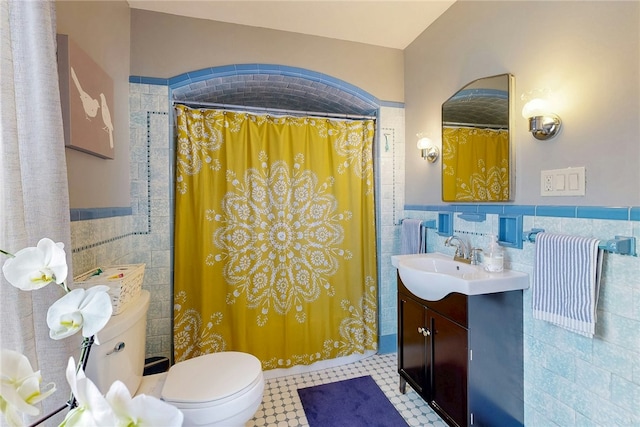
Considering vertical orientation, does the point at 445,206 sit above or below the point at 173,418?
above

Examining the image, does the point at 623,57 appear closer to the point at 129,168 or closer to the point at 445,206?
the point at 445,206

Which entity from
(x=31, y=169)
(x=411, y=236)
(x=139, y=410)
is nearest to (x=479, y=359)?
(x=411, y=236)

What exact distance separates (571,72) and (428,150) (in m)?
0.94

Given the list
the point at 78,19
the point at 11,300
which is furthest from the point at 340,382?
the point at 78,19

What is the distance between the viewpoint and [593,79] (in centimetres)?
119

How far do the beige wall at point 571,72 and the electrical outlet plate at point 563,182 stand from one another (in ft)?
0.07

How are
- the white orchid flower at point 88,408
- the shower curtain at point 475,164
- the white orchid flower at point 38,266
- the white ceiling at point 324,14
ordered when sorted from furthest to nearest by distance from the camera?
the white ceiling at point 324,14
the shower curtain at point 475,164
the white orchid flower at point 38,266
the white orchid flower at point 88,408

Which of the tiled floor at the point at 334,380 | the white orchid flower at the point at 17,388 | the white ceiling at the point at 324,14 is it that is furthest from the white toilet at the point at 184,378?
the white ceiling at the point at 324,14

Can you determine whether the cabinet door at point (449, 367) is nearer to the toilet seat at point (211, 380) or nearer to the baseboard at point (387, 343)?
the baseboard at point (387, 343)

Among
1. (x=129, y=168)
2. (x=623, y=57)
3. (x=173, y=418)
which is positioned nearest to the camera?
(x=173, y=418)

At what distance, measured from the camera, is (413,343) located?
1765 millimetres

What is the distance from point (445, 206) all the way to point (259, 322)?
5.11 feet

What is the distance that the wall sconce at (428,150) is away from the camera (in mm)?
2098

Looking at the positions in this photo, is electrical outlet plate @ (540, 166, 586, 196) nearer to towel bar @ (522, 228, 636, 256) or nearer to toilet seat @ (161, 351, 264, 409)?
towel bar @ (522, 228, 636, 256)
